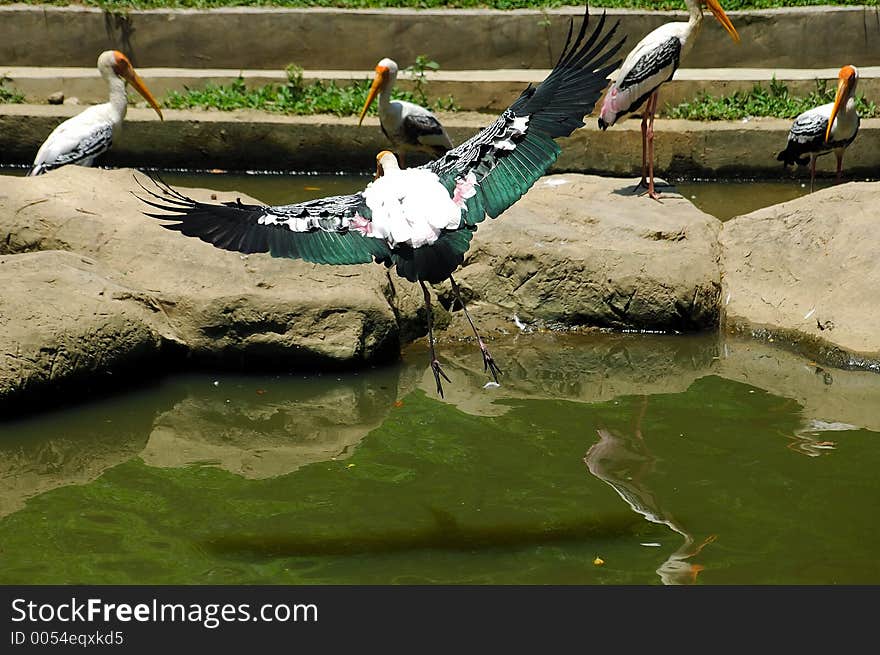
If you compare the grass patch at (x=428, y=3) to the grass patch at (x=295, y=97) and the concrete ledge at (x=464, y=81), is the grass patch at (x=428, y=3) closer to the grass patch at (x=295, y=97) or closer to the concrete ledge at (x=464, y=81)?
the concrete ledge at (x=464, y=81)

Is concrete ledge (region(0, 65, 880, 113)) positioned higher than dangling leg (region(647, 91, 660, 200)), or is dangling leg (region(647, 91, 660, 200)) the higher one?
concrete ledge (region(0, 65, 880, 113))

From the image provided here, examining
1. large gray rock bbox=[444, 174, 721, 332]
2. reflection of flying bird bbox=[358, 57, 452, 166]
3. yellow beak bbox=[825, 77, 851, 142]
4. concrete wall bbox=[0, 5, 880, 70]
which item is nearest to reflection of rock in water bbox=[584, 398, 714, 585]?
large gray rock bbox=[444, 174, 721, 332]

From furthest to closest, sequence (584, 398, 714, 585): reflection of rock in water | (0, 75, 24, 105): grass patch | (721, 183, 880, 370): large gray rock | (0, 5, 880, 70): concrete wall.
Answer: (0, 5, 880, 70): concrete wall < (0, 75, 24, 105): grass patch < (721, 183, 880, 370): large gray rock < (584, 398, 714, 585): reflection of rock in water

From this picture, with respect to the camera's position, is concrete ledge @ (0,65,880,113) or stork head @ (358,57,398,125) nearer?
stork head @ (358,57,398,125)

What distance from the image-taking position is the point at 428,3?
1138cm

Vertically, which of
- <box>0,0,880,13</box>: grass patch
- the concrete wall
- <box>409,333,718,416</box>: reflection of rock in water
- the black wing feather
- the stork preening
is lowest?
<box>409,333,718,416</box>: reflection of rock in water

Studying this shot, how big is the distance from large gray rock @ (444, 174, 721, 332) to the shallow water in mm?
263

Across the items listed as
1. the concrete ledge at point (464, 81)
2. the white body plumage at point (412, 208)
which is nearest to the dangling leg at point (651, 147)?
the concrete ledge at point (464, 81)

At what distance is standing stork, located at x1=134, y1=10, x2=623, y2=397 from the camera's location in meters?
4.66

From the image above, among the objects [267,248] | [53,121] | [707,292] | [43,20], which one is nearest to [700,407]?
[707,292]

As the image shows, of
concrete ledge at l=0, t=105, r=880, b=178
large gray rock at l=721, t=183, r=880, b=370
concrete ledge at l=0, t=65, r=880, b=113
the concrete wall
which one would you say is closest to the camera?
large gray rock at l=721, t=183, r=880, b=370

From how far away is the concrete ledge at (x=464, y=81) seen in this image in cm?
1026

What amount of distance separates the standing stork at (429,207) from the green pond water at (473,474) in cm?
58

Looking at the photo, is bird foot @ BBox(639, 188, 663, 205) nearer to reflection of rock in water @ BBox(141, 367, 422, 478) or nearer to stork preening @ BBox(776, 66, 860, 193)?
stork preening @ BBox(776, 66, 860, 193)
